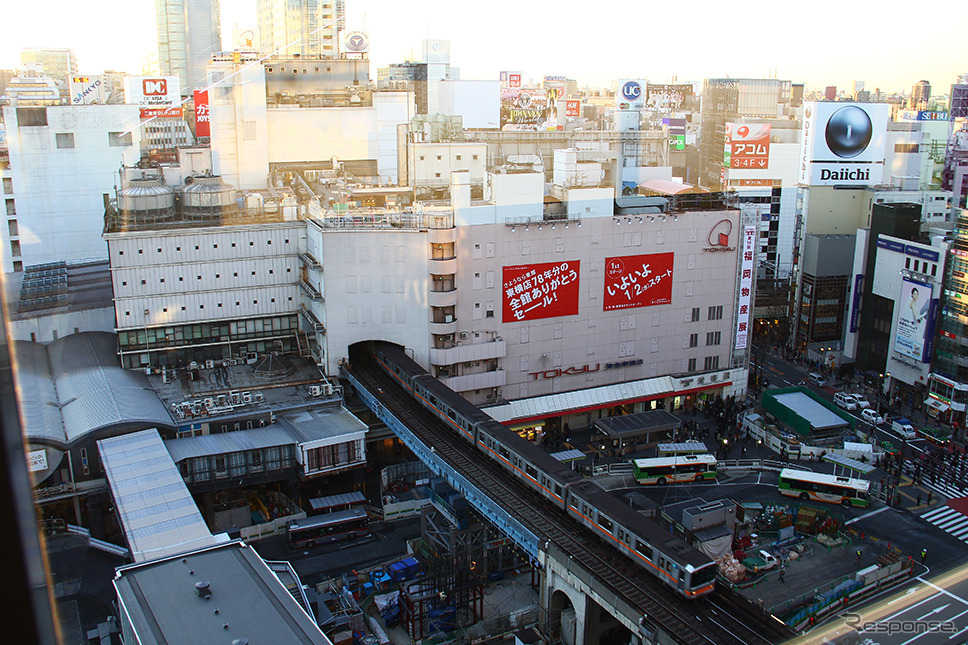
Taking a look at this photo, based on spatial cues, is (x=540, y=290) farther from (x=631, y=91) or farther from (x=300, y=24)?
(x=631, y=91)

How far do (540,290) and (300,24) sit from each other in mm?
57651

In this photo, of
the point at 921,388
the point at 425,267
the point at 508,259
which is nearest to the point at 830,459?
the point at 921,388

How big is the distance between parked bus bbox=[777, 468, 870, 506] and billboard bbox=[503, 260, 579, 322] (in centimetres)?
1141

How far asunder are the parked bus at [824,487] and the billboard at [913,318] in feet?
36.4

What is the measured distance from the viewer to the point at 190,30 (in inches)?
2438

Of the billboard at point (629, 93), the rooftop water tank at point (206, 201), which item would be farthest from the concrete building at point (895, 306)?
the billboard at point (629, 93)

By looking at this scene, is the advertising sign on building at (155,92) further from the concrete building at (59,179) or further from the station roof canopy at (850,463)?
the station roof canopy at (850,463)

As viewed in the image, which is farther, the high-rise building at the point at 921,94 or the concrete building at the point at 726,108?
the high-rise building at the point at 921,94

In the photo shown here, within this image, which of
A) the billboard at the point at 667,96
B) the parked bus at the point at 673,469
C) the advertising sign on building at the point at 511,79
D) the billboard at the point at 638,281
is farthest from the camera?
the advertising sign on building at the point at 511,79

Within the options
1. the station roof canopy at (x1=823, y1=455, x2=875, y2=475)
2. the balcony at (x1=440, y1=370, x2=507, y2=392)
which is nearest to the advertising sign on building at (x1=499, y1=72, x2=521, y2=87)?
the balcony at (x1=440, y1=370, x2=507, y2=392)

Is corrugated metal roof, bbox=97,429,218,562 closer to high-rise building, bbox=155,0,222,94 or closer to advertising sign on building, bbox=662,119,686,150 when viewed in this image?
high-rise building, bbox=155,0,222,94

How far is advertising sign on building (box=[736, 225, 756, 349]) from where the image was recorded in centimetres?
3816

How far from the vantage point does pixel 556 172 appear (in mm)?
36969

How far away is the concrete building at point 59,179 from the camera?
4991cm
